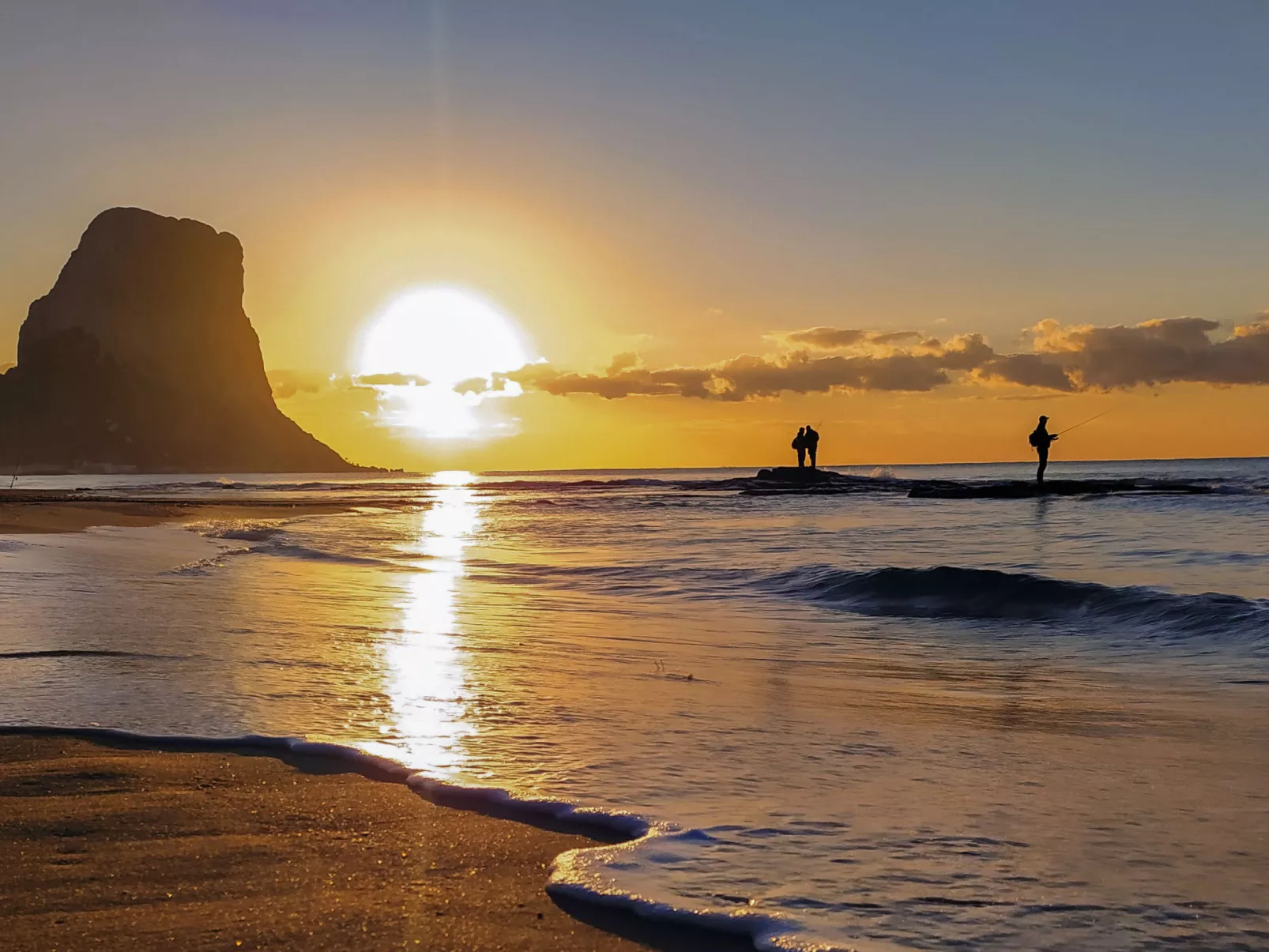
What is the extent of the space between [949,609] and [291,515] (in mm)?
26088

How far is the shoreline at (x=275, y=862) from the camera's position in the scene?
9.16 feet

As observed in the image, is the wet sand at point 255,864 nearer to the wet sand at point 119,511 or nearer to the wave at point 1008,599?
the wave at point 1008,599

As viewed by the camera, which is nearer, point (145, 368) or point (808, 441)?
point (808, 441)

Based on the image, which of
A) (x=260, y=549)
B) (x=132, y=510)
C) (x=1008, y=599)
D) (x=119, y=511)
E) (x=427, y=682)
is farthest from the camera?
(x=132, y=510)

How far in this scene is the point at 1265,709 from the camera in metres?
5.91

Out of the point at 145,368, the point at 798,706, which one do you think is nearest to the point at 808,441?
the point at 798,706

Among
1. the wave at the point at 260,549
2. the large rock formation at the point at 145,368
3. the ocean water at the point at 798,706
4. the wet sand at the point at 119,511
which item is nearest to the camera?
the ocean water at the point at 798,706

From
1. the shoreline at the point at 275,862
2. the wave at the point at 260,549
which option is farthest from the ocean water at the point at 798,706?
the wave at the point at 260,549

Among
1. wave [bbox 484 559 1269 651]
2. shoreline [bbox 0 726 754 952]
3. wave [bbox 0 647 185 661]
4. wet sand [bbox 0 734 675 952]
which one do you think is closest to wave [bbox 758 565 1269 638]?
wave [bbox 484 559 1269 651]

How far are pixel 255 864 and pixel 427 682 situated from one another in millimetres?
3322

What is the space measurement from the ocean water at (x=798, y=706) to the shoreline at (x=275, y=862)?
0.22 meters

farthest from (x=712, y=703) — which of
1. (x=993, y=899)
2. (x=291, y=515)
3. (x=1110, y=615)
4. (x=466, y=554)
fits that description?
(x=291, y=515)

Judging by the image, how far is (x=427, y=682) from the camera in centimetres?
657

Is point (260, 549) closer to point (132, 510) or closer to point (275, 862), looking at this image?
point (275, 862)
